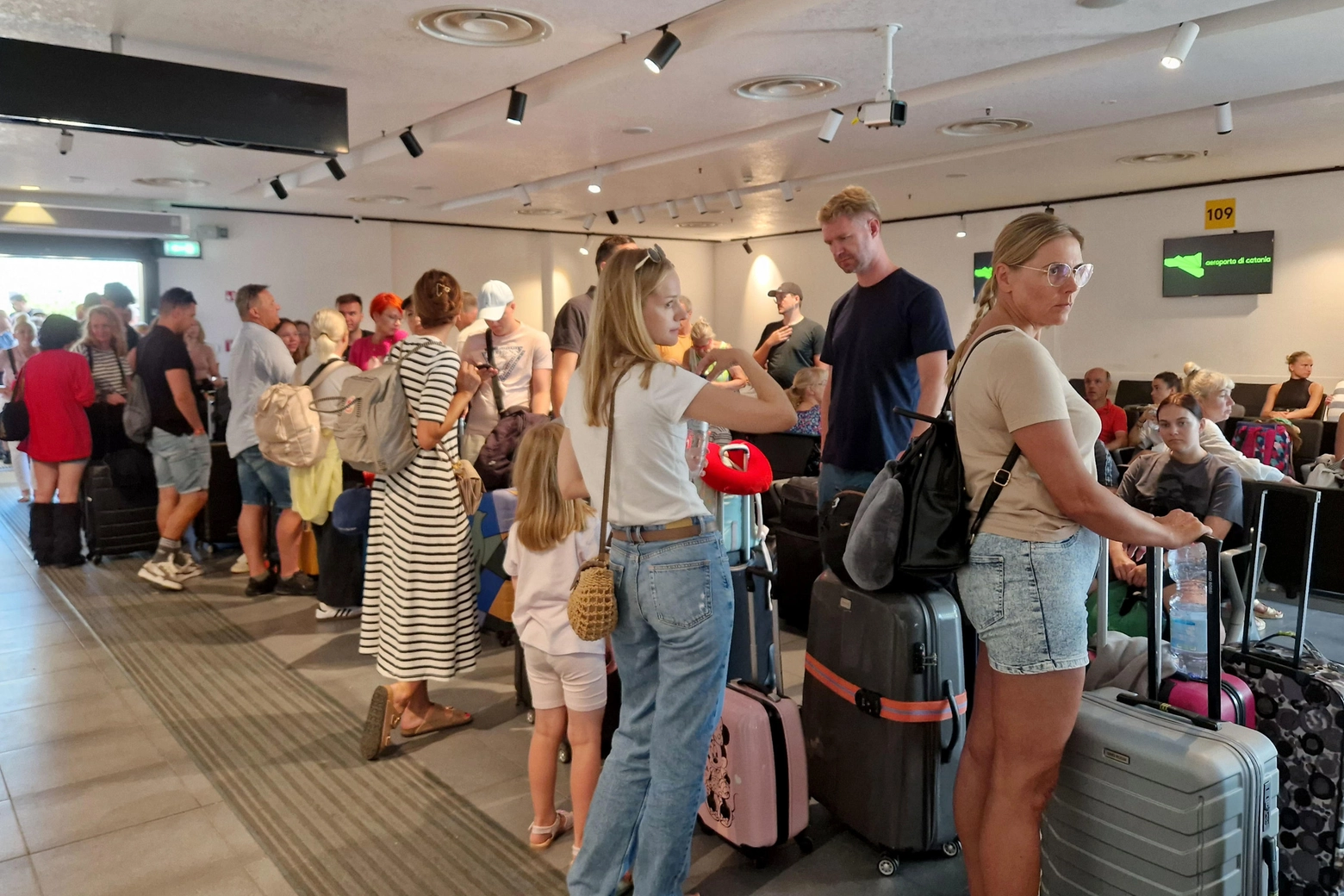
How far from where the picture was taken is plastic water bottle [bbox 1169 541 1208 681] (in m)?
2.26

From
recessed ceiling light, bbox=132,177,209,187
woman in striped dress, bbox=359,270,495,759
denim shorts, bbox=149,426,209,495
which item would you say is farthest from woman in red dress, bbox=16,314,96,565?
woman in striped dress, bbox=359,270,495,759

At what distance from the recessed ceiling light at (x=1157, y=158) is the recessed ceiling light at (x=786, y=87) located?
13.1 feet

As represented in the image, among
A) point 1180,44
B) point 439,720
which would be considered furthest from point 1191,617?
point 1180,44

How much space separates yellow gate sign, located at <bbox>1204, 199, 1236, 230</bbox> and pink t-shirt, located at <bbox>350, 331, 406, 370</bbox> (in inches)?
343

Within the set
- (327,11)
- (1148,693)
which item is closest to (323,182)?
(327,11)

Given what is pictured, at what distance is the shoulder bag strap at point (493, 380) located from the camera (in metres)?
4.39

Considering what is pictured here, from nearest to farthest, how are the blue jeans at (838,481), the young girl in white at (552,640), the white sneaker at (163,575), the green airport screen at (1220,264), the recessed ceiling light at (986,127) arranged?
the young girl in white at (552,640) → the blue jeans at (838,481) → the white sneaker at (163,575) → the recessed ceiling light at (986,127) → the green airport screen at (1220,264)

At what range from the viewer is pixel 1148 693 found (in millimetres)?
2029

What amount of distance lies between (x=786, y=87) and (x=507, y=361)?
276 centimetres

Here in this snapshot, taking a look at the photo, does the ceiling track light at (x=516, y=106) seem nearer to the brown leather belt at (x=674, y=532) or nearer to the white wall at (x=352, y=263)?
the brown leather belt at (x=674, y=532)

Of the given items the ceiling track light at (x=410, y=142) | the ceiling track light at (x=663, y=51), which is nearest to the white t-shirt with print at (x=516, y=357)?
the ceiling track light at (x=663, y=51)

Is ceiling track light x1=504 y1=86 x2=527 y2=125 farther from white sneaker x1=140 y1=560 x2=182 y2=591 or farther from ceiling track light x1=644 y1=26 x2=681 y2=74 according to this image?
white sneaker x1=140 y1=560 x2=182 y2=591

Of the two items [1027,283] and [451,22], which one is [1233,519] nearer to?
[1027,283]

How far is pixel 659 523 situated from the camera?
1921 millimetres
